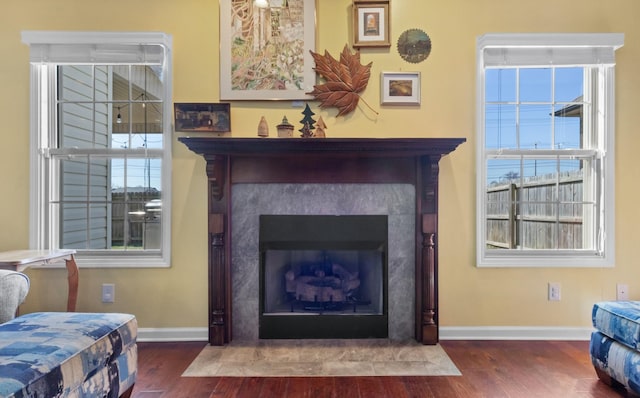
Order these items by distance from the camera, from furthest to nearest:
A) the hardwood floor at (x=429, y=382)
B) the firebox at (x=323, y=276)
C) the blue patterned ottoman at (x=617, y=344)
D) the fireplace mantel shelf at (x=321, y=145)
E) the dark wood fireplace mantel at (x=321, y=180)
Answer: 1. the firebox at (x=323, y=276)
2. the dark wood fireplace mantel at (x=321, y=180)
3. the fireplace mantel shelf at (x=321, y=145)
4. the hardwood floor at (x=429, y=382)
5. the blue patterned ottoman at (x=617, y=344)

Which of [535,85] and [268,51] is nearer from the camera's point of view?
[268,51]

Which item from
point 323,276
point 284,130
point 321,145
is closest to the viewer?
point 321,145

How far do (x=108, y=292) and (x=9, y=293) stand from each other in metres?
0.85

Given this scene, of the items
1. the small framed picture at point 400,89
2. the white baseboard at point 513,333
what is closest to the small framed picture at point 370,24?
the small framed picture at point 400,89

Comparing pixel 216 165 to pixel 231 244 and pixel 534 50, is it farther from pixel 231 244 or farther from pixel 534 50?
pixel 534 50

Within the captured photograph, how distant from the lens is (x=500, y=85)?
8.91 feet

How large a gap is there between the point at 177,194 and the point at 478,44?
243 centimetres

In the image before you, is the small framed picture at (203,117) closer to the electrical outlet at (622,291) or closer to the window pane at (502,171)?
the window pane at (502,171)

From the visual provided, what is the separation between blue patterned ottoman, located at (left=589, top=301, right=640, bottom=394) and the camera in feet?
5.66

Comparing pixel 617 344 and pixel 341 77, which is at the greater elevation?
pixel 341 77

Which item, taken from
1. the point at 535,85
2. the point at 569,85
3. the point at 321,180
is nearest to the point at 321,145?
the point at 321,180

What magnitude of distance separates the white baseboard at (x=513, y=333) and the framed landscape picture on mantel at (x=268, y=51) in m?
2.00

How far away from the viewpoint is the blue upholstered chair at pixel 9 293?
5.76 ft

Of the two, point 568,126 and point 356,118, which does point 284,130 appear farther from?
point 568,126
